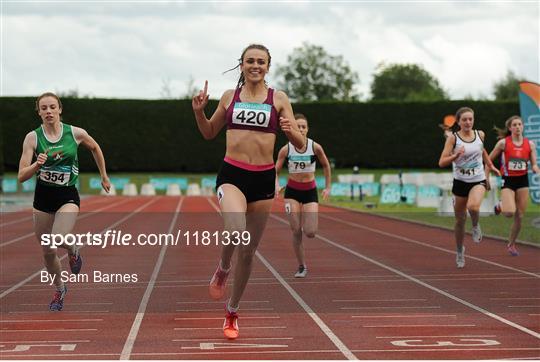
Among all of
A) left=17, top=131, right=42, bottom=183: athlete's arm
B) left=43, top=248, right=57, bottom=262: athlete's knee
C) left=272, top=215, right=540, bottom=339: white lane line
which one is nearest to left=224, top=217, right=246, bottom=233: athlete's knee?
left=17, top=131, right=42, bottom=183: athlete's arm

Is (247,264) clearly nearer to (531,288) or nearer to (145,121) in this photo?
(531,288)

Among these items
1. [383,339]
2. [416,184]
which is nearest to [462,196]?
[383,339]

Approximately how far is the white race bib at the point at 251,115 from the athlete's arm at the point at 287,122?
0.14 meters

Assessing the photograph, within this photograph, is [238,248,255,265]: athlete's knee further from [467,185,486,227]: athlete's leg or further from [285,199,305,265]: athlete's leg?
[467,185,486,227]: athlete's leg

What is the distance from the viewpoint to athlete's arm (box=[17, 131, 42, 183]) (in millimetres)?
10125

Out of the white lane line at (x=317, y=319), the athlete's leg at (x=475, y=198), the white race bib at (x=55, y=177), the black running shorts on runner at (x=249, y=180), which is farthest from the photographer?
the athlete's leg at (x=475, y=198)

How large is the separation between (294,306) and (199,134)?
2013 inches

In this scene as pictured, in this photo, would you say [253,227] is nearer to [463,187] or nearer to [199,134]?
[463,187]

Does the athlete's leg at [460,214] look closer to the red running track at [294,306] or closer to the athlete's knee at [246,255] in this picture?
the red running track at [294,306]

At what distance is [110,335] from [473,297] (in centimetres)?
441

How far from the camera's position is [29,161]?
34.2 feet

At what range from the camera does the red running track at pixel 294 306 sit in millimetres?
8602

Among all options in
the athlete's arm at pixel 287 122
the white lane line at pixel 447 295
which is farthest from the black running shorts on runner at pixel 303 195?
the athlete's arm at pixel 287 122

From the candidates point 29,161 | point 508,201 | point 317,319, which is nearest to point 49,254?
point 29,161
